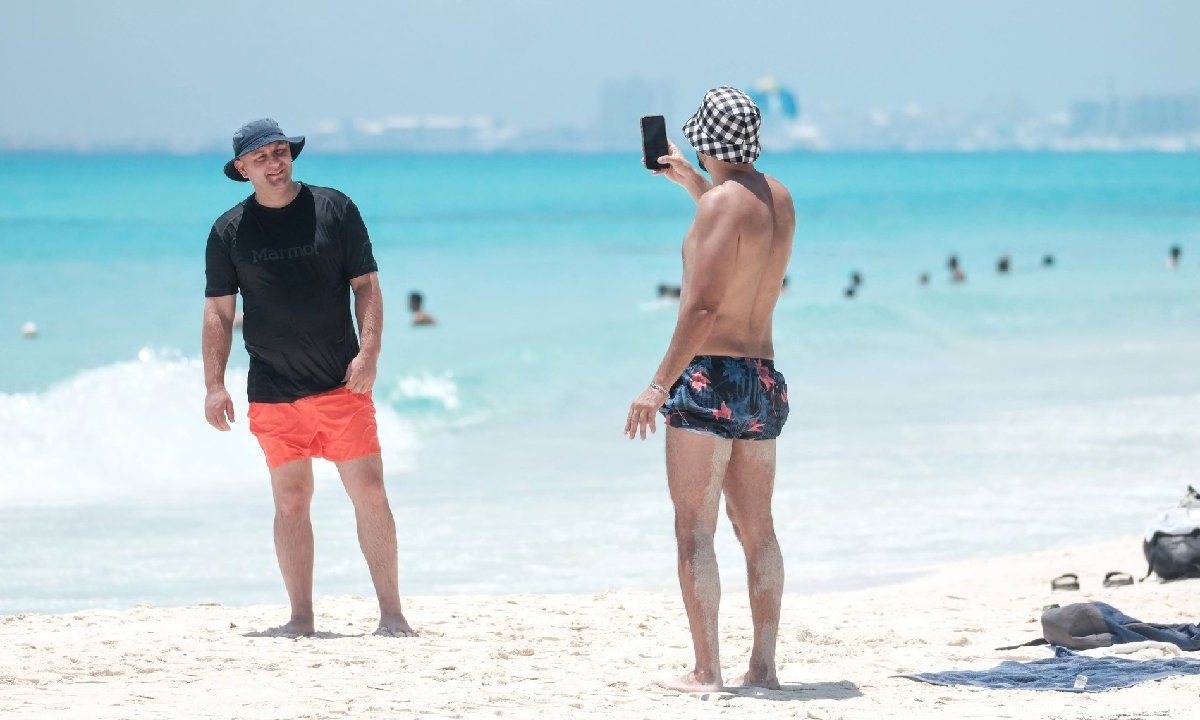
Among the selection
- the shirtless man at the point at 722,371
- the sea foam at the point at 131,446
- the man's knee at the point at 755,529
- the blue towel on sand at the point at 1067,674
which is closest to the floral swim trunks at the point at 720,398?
the shirtless man at the point at 722,371

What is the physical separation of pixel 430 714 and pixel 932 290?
23.2m

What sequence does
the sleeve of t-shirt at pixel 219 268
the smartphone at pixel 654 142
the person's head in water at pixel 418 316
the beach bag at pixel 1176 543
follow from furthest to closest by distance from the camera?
the person's head in water at pixel 418 316 → the beach bag at pixel 1176 543 → the sleeve of t-shirt at pixel 219 268 → the smartphone at pixel 654 142

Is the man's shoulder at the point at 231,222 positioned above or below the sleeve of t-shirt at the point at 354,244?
above

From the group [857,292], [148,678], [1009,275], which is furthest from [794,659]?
[1009,275]

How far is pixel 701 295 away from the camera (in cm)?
459

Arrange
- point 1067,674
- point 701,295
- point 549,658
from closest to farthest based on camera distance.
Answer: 1. point 701,295
2. point 1067,674
3. point 549,658

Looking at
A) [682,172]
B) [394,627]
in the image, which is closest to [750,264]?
[682,172]

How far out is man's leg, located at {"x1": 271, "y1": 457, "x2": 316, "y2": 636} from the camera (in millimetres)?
5758

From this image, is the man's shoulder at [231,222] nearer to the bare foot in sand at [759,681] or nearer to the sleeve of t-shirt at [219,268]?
the sleeve of t-shirt at [219,268]

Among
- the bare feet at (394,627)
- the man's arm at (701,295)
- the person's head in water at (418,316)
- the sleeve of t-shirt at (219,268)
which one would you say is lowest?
the bare feet at (394,627)

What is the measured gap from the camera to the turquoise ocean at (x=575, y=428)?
333 inches

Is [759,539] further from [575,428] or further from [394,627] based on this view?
[575,428]

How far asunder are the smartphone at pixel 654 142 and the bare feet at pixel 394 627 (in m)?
1.88

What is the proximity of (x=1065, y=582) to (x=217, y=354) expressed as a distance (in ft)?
12.2
